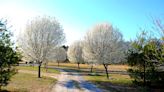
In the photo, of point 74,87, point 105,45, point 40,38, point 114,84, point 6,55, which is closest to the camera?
point 6,55

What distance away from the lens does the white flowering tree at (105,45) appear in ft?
169

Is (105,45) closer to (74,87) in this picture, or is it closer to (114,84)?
(114,84)

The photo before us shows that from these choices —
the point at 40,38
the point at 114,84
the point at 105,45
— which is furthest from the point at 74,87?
the point at 105,45

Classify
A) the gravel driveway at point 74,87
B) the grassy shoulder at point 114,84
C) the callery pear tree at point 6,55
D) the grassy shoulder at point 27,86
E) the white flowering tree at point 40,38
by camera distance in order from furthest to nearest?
the white flowering tree at point 40,38 < the grassy shoulder at point 114,84 < the gravel driveway at point 74,87 < the grassy shoulder at point 27,86 < the callery pear tree at point 6,55

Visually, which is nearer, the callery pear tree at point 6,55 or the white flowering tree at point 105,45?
the callery pear tree at point 6,55

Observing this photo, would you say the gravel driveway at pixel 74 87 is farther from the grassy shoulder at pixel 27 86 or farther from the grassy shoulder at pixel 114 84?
the grassy shoulder at pixel 114 84

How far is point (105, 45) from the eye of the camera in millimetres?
51594

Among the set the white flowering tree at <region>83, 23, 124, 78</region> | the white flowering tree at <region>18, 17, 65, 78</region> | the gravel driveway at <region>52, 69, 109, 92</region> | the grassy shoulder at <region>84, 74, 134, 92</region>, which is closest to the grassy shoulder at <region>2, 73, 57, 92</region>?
the gravel driveway at <region>52, 69, 109, 92</region>

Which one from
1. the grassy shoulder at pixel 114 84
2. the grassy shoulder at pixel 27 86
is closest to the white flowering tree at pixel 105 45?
the grassy shoulder at pixel 114 84

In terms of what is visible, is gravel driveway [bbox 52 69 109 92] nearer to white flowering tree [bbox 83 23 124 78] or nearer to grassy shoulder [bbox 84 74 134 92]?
grassy shoulder [bbox 84 74 134 92]

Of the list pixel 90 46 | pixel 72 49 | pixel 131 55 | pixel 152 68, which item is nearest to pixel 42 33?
pixel 90 46

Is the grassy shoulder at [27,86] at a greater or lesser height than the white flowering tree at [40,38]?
lesser

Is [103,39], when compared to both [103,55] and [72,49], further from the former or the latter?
[72,49]

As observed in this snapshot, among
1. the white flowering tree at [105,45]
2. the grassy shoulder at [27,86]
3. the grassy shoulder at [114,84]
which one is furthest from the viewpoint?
the white flowering tree at [105,45]
